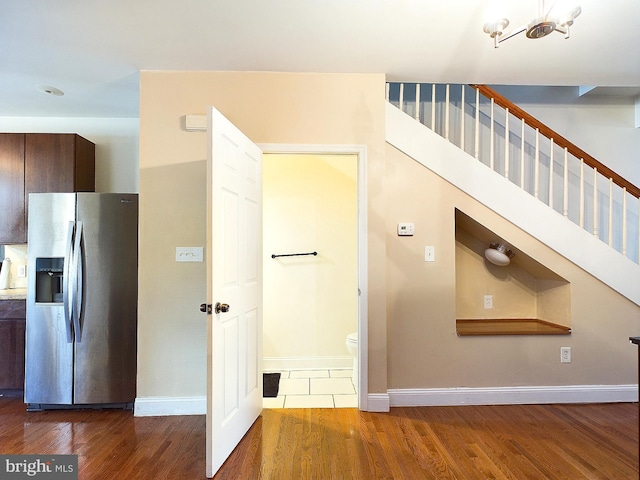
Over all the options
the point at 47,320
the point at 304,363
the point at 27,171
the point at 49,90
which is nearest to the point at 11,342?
the point at 47,320

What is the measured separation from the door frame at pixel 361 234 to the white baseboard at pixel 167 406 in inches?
47.6

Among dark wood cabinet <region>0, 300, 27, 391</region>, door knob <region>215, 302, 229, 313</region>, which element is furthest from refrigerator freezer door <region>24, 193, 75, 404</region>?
door knob <region>215, 302, 229, 313</region>

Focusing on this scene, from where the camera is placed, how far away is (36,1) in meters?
1.92

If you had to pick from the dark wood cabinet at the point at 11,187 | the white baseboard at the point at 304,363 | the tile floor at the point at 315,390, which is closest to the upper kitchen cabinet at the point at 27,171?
the dark wood cabinet at the point at 11,187

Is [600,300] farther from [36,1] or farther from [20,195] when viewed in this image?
[20,195]

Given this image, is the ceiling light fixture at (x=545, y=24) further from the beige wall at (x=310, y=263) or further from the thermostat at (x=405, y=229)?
the beige wall at (x=310, y=263)

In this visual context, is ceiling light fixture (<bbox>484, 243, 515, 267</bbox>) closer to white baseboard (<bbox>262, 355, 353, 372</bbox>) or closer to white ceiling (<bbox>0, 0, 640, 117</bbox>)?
white ceiling (<bbox>0, 0, 640, 117</bbox>)

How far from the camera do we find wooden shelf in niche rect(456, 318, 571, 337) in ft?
9.36

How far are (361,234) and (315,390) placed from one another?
1.49 metres

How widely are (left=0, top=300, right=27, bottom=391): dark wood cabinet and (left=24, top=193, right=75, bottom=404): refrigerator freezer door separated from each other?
13.7 inches

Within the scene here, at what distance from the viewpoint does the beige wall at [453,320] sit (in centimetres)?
281

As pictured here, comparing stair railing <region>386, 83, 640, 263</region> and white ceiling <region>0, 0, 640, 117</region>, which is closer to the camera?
white ceiling <region>0, 0, 640, 117</region>

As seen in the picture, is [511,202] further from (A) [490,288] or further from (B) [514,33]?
(B) [514,33]

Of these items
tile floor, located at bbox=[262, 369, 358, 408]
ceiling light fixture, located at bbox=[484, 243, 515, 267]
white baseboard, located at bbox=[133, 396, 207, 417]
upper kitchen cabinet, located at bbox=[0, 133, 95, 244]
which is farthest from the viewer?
upper kitchen cabinet, located at bbox=[0, 133, 95, 244]
